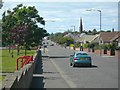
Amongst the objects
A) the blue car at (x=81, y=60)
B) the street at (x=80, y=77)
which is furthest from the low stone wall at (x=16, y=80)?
the blue car at (x=81, y=60)

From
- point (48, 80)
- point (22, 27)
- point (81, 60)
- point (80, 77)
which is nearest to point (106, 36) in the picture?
point (22, 27)

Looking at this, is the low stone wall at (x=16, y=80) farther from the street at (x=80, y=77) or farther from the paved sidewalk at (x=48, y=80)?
the street at (x=80, y=77)

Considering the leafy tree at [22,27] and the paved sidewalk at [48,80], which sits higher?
the leafy tree at [22,27]

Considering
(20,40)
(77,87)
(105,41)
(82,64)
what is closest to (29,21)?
(20,40)

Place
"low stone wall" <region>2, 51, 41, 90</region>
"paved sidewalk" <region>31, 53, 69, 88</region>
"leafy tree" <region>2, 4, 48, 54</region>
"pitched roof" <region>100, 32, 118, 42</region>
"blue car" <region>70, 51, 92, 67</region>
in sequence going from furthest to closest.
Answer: "pitched roof" <region>100, 32, 118, 42</region> → "leafy tree" <region>2, 4, 48, 54</region> → "blue car" <region>70, 51, 92, 67</region> → "paved sidewalk" <region>31, 53, 69, 88</region> → "low stone wall" <region>2, 51, 41, 90</region>

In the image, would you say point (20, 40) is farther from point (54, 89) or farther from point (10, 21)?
point (54, 89)

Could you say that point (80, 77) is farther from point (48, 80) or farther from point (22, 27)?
point (22, 27)

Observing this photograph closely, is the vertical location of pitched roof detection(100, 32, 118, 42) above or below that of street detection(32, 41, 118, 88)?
above

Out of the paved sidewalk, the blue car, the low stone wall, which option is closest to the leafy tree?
the blue car

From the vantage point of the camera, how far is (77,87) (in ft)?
56.1

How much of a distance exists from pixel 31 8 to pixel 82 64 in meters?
30.5

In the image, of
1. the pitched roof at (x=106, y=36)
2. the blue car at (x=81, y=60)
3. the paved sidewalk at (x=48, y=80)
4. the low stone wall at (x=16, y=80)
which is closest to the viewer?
the low stone wall at (x=16, y=80)

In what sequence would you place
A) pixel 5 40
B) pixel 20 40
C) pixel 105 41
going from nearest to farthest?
pixel 20 40
pixel 5 40
pixel 105 41

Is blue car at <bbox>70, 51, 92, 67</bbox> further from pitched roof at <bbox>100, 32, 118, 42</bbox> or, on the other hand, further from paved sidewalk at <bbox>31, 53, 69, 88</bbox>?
pitched roof at <bbox>100, 32, 118, 42</bbox>
